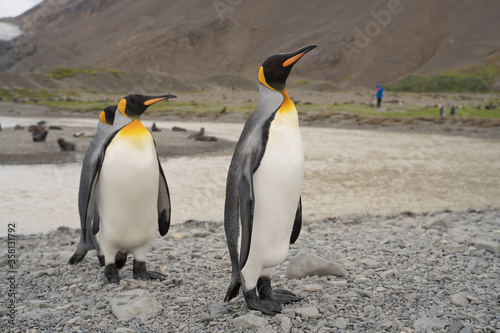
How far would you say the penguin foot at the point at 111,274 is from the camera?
12.6 ft

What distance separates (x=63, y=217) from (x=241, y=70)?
300 feet

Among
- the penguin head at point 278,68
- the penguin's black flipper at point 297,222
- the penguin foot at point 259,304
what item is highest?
the penguin head at point 278,68

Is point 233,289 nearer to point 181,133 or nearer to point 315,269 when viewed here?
point 315,269

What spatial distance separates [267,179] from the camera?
9.73ft

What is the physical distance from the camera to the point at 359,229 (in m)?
5.75

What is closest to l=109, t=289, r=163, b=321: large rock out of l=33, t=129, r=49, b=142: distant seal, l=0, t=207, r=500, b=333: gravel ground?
l=0, t=207, r=500, b=333: gravel ground

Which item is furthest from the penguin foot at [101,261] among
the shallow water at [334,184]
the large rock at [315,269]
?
the shallow water at [334,184]

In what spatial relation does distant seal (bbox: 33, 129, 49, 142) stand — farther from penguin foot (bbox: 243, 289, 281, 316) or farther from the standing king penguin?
penguin foot (bbox: 243, 289, 281, 316)

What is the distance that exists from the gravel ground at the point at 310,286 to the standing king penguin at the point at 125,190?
32 centimetres

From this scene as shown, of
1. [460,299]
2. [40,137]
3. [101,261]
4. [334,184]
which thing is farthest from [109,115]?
[40,137]

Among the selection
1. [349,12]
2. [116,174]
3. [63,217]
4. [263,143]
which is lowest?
[63,217]

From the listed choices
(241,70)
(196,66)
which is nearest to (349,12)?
(241,70)

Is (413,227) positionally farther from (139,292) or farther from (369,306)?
(139,292)

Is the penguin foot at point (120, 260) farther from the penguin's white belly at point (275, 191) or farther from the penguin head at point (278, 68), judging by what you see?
the penguin head at point (278, 68)
